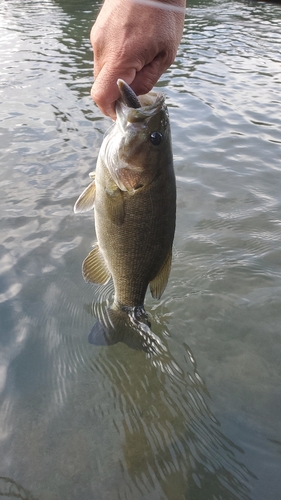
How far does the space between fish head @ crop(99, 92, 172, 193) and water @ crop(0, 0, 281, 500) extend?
1.82 m

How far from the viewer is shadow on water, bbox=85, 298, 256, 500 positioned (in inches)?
111

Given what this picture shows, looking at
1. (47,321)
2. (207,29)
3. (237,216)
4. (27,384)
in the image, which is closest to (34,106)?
(237,216)

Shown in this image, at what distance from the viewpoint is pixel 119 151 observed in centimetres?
245

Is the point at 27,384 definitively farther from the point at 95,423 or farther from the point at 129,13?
the point at 129,13

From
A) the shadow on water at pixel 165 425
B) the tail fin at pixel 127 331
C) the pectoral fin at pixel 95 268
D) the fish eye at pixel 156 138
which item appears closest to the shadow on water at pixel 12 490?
the shadow on water at pixel 165 425

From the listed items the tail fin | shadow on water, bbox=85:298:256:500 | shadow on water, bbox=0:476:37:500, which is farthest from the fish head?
shadow on water, bbox=0:476:37:500

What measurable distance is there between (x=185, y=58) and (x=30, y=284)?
36.4ft

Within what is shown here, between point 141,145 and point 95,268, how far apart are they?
103 centimetres

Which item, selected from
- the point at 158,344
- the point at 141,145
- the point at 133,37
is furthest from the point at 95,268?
the point at 133,37

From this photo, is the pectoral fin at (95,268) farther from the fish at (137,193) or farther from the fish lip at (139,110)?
the fish lip at (139,110)

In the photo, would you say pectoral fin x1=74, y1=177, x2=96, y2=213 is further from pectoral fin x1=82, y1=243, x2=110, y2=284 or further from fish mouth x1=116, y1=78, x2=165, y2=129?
fish mouth x1=116, y1=78, x2=165, y2=129

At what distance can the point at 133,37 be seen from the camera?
1724mm

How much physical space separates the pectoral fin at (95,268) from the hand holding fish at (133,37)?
136cm

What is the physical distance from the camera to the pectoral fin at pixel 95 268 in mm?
3023
